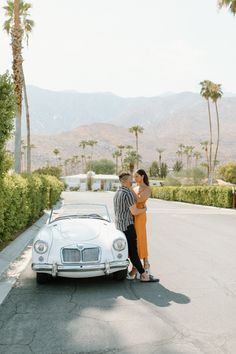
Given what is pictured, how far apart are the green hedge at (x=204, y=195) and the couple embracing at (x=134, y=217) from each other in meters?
29.2

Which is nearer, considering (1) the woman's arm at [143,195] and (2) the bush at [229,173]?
(1) the woman's arm at [143,195]

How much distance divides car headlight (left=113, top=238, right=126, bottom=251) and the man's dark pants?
34cm

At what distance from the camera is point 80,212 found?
9531mm

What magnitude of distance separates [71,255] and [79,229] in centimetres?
73

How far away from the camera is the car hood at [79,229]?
7.96 metres

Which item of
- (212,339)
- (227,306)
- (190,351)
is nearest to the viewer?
(190,351)

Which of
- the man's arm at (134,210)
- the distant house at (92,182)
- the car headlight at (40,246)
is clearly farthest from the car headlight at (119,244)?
the distant house at (92,182)

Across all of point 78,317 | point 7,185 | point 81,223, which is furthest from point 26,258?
point 78,317

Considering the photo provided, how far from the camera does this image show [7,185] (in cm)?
1152

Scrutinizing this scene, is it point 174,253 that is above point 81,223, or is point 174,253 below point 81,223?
below

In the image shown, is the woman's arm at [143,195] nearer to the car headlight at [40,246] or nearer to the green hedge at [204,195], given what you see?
the car headlight at [40,246]

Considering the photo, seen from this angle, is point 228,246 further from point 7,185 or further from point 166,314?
point 166,314

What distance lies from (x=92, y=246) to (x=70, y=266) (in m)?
0.48

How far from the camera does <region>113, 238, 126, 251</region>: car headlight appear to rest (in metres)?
7.87
